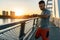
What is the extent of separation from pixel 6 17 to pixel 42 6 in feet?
6.72

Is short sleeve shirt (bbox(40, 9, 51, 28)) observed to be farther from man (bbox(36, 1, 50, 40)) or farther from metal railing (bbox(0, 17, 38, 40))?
metal railing (bbox(0, 17, 38, 40))

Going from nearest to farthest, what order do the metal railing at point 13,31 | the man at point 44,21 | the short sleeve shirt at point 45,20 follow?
1. the metal railing at point 13,31
2. the man at point 44,21
3. the short sleeve shirt at point 45,20

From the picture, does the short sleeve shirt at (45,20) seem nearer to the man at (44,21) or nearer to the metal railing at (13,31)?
the man at (44,21)

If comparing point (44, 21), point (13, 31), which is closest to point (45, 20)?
point (44, 21)

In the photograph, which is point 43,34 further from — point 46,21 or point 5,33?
point 5,33

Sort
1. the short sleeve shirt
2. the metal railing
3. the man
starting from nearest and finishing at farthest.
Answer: the metal railing → the man → the short sleeve shirt

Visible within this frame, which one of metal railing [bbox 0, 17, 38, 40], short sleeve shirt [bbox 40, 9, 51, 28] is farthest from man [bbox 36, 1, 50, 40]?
metal railing [bbox 0, 17, 38, 40]

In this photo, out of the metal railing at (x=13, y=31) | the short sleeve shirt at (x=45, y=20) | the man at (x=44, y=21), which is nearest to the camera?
the metal railing at (x=13, y=31)

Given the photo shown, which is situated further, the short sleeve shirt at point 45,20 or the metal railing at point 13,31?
the short sleeve shirt at point 45,20

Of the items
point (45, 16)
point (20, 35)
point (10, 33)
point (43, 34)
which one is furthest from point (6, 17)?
point (43, 34)

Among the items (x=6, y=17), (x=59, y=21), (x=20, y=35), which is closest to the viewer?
(x=6, y=17)

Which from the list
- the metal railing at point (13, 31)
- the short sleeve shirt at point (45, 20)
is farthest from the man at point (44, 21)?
the metal railing at point (13, 31)

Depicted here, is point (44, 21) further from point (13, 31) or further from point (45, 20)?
point (13, 31)

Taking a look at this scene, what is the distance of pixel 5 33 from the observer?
4.59m
